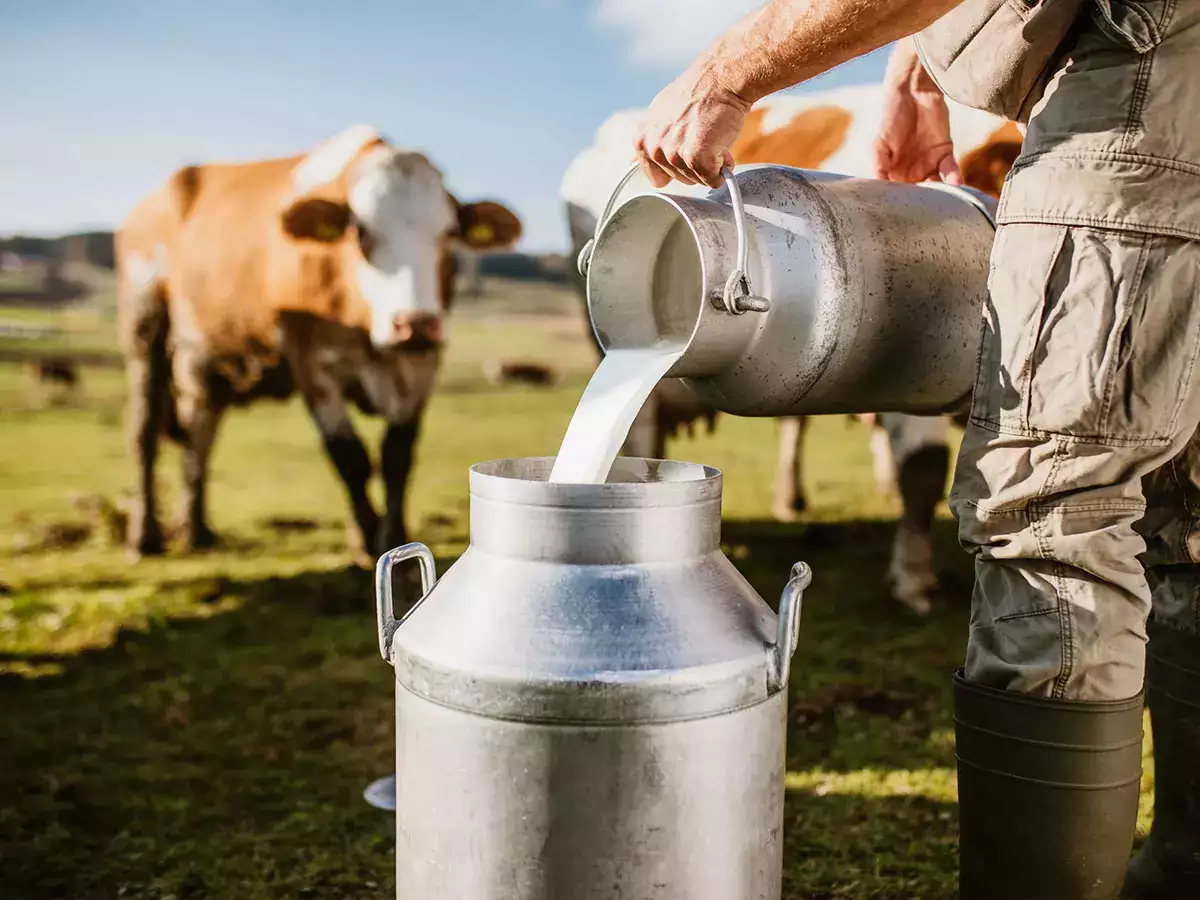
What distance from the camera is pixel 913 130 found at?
7.66 ft

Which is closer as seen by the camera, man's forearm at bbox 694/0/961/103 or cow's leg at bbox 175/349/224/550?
man's forearm at bbox 694/0/961/103

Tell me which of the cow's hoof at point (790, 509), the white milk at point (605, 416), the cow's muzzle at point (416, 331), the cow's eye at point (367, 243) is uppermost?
the cow's eye at point (367, 243)

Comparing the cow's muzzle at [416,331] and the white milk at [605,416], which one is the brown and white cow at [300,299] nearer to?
the cow's muzzle at [416,331]

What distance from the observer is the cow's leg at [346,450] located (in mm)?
5344

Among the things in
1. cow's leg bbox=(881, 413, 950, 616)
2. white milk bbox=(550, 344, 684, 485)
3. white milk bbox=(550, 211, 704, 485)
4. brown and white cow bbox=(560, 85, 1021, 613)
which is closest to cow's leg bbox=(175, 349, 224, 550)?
brown and white cow bbox=(560, 85, 1021, 613)

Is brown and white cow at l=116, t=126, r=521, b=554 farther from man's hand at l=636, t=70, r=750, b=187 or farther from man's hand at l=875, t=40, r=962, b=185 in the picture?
man's hand at l=636, t=70, r=750, b=187

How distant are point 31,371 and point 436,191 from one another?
10466 mm

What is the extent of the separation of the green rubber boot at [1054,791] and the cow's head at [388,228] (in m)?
3.80

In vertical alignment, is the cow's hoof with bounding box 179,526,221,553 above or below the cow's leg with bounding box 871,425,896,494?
below

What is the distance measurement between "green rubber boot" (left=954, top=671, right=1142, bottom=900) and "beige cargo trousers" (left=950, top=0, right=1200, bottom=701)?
3 centimetres

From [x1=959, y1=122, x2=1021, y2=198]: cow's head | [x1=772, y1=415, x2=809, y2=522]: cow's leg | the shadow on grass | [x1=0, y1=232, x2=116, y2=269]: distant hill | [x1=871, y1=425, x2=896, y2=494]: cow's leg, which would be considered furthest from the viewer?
[x1=0, y1=232, x2=116, y2=269]: distant hill

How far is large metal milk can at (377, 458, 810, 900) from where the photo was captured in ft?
4.65

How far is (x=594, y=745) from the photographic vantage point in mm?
1413

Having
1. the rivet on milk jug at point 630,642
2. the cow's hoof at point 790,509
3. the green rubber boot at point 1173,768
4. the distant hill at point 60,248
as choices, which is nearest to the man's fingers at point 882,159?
the rivet on milk jug at point 630,642
